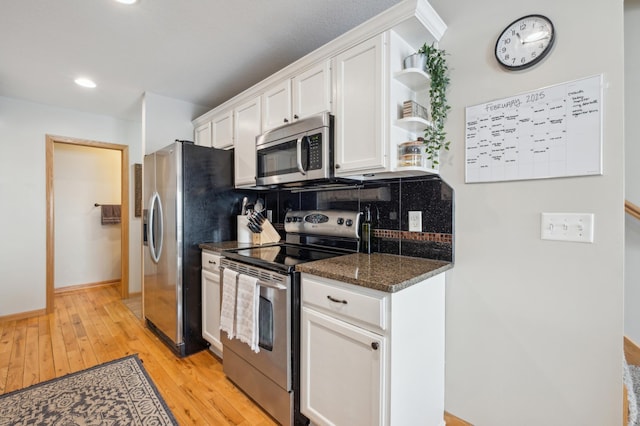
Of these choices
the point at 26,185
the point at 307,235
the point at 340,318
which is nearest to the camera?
the point at 340,318

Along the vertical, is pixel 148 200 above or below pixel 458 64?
below

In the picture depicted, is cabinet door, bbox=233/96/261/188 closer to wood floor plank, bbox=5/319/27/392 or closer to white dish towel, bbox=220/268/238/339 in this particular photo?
white dish towel, bbox=220/268/238/339

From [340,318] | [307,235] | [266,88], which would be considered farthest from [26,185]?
[340,318]

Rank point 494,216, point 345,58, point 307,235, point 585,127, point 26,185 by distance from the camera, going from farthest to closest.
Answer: point 26,185 → point 307,235 → point 345,58 → point 494,216 → point 585,127

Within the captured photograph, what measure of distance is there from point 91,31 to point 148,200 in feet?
4.52

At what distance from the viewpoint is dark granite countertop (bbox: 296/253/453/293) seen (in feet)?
4.10

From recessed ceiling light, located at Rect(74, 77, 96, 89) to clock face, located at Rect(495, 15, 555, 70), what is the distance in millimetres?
3449

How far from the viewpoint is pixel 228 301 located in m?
1.94

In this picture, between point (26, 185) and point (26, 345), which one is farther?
point (26, 185)

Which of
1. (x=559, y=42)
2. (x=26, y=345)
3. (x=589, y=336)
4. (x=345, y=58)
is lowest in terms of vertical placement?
(x=26, y=345)

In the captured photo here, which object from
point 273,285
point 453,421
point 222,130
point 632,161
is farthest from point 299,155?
point 632,161

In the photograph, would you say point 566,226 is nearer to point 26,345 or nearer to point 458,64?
point 458,64

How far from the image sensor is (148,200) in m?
2.78

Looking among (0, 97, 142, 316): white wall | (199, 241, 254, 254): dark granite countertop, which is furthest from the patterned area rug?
(0, 97, 142, 316): white wall
